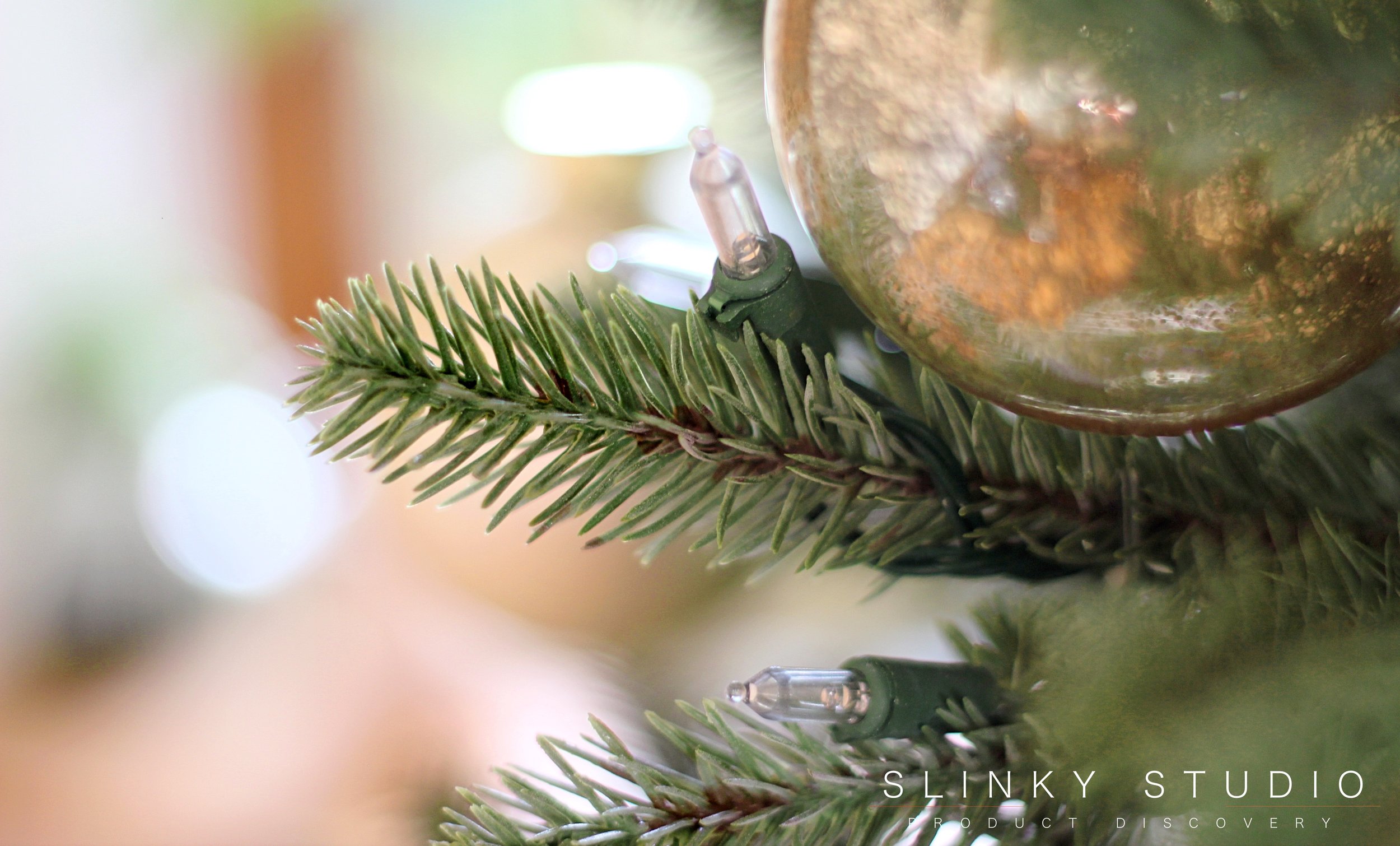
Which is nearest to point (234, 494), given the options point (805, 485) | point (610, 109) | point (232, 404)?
point (232, 404)

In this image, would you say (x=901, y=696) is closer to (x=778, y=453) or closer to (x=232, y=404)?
(x=778, y=453)

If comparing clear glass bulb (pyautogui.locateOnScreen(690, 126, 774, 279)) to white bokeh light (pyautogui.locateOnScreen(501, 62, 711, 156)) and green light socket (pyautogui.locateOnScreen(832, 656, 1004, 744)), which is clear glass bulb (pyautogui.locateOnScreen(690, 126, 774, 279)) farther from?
white bokeh light (pyautogui.locateOnScreen(501, 62, 711, 156))

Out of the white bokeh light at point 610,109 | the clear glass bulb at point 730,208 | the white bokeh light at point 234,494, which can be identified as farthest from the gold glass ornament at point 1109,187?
the white bokeh light at point 234,494

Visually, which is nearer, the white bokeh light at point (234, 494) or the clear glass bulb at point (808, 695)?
the clear glass bulb at point (808, 695)

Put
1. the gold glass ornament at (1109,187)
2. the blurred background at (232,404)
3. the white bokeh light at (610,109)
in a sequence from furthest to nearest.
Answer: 1. the blurred background at (232,404)
2. the white bokeh light at (610,109)
3. the gold glass ornament at (1109,187)

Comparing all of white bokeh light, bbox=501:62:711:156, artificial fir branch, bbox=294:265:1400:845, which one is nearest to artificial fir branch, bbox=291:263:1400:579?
artificial fir branch, bbox=294:265:1400:845

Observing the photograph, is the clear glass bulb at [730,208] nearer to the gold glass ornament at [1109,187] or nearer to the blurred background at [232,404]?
the gold glass ornament at [1109,187]
